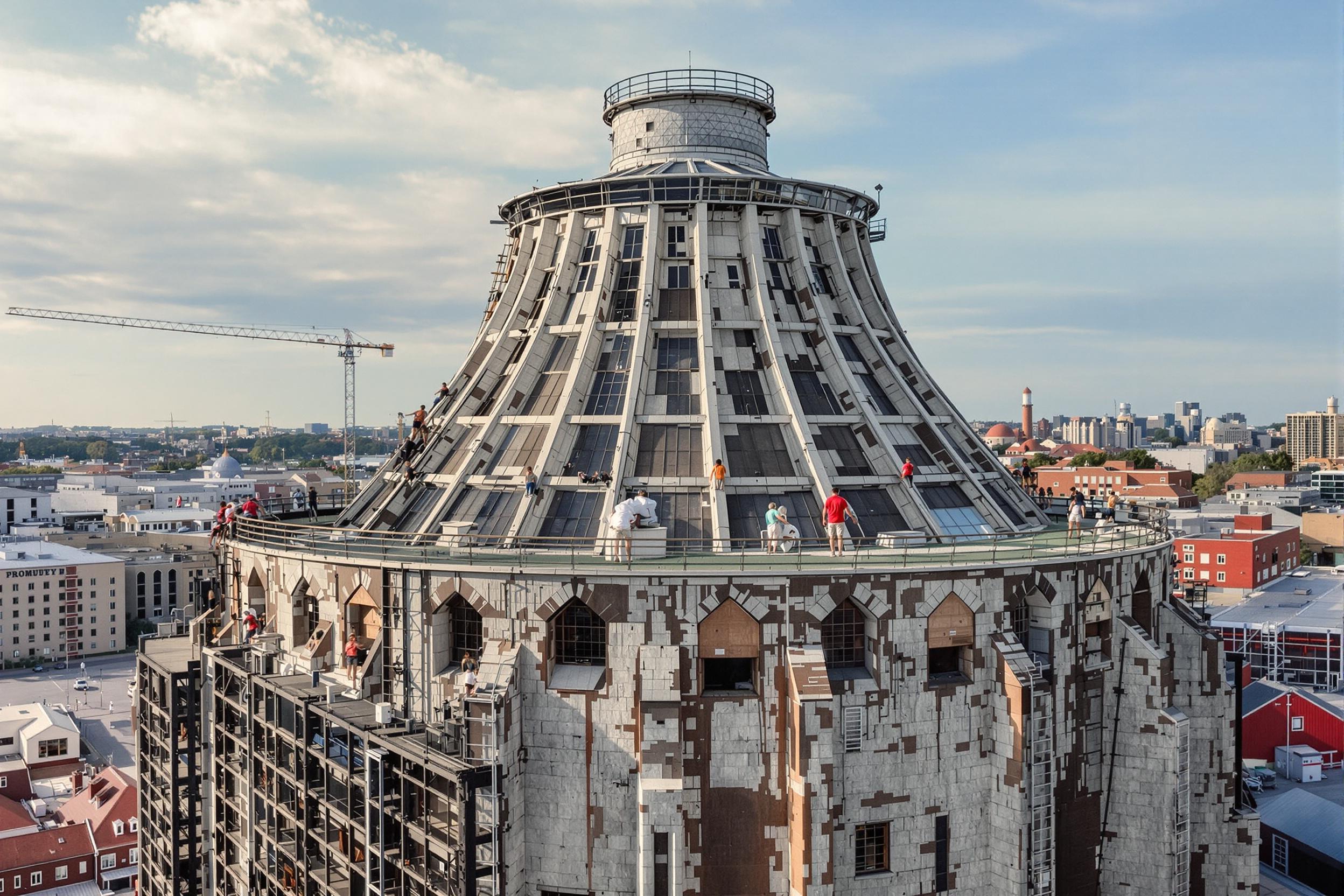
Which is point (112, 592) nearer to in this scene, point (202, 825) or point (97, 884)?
point (97, 884)

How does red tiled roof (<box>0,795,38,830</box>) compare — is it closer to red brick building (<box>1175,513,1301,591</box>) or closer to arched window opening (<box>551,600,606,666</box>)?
arched window opening (<box>551,600,606,666</box>)

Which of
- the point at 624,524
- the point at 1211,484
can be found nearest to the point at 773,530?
the point at 624,524

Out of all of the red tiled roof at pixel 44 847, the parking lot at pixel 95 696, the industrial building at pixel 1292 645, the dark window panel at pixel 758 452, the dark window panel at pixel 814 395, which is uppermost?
the dark window panel at pixel 814 395

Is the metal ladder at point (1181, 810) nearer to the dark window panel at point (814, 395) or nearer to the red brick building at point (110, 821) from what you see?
the dark window panel at point (814, 395)

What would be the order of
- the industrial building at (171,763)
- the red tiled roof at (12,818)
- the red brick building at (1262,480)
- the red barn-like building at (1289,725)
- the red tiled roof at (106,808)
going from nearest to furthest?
the industrial building at (171,763) → the red tiled roof at (106,808) → the red tiled roof at (12,818) → the red barn-like building at (1289,725) → the red brick building at (1262,480)

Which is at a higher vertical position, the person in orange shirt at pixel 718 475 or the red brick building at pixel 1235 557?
the person in orange shirt at pixel 718 475

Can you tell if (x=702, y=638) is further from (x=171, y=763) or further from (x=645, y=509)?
(x=171, y=763)

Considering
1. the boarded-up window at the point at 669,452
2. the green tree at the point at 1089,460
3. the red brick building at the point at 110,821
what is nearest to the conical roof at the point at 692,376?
the boarded-up window at the point at 669,452
